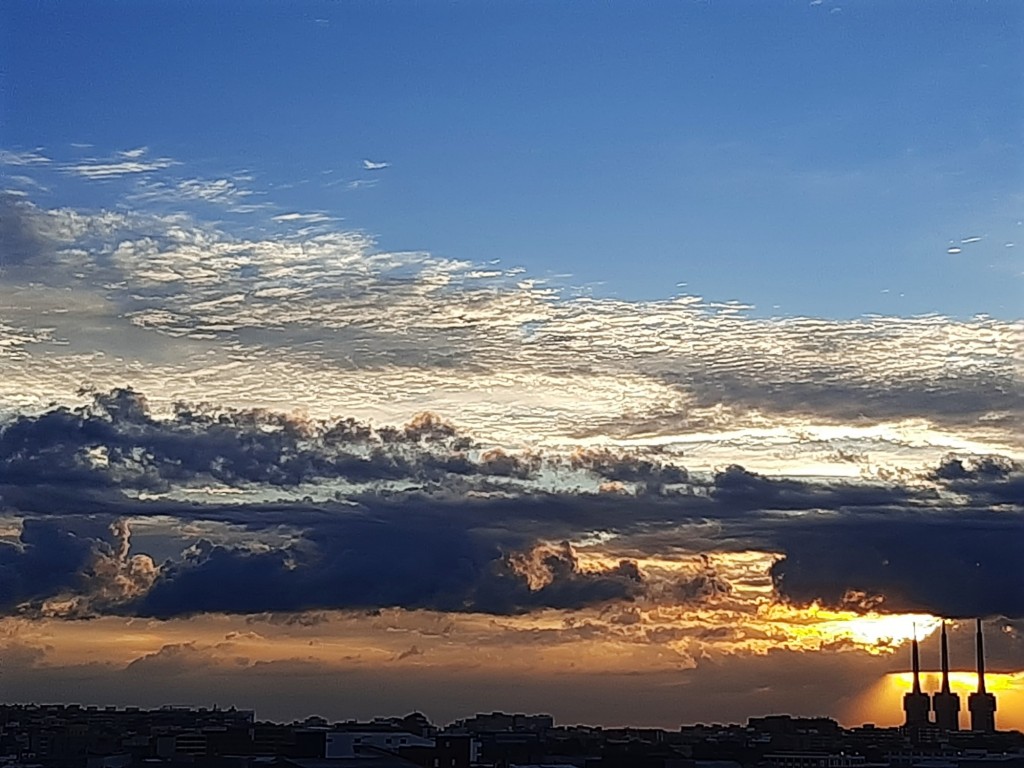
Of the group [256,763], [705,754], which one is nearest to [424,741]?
[705,754]

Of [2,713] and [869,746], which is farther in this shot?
[869,746]

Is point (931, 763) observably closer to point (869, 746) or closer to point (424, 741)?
point (869, 746)

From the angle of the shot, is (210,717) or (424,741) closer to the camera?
(424,741)

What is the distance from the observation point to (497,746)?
1795cm

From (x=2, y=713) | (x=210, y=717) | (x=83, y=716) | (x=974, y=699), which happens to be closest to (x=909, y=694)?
(x=974, y=699)

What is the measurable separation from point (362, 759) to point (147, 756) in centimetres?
205

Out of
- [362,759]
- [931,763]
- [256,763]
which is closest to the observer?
[256,763]

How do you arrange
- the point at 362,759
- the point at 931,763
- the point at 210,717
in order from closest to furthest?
the point at 362,759 < the point at 931,763 < the point at 210,717

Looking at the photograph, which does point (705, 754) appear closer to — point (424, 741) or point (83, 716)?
point (424, 741)

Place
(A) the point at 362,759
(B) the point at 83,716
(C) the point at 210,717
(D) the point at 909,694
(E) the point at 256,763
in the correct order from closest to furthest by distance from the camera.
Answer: (E) the point at 256,763, (A) the point at 362,759, (B) the point at 83,716, (C) the point at 210,717, (D) the point at 909,694

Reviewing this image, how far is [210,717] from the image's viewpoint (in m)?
19.4

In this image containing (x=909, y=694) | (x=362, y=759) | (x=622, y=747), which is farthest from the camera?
(x=909, y=694)

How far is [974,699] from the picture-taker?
20047mm

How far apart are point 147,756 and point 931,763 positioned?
7213mm
